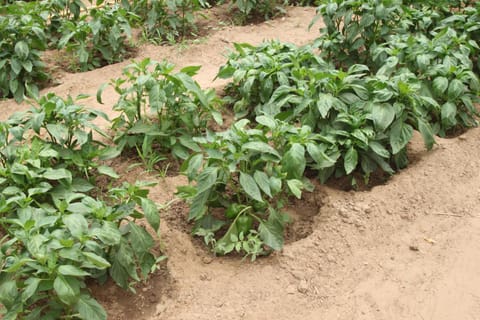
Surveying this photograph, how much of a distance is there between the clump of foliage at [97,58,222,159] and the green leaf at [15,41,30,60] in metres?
1.69

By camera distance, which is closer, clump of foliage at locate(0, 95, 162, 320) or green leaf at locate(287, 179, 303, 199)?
clump of foliage at locate(0, 95, 162, 320)

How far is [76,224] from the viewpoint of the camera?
3168mm

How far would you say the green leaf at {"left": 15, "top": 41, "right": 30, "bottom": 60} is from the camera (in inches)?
227

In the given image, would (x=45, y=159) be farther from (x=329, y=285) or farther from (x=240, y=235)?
(x=329, y=285)

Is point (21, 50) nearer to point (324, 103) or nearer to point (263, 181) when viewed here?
point (324, 103)

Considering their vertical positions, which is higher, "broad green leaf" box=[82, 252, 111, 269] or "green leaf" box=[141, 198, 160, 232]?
"broad green leaf" box=[82, 252, 111, 269]

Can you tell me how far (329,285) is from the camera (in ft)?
11.8

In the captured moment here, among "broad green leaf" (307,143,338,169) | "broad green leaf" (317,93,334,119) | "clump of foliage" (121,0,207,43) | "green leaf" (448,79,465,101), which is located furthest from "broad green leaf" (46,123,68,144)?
"green leaf" (448,79,465,101)

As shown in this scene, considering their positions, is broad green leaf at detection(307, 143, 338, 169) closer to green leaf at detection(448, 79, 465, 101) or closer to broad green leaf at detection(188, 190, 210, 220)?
broad green leaf at detection(188, 190, 210, 220)

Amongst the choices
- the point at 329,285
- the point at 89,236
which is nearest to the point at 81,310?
the point at 89,236

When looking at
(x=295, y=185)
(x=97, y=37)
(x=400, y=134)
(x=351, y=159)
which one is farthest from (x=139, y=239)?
(x=97, y=37)

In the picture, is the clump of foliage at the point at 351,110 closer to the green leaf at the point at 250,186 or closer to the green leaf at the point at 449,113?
the green leaf at the point at 449,113

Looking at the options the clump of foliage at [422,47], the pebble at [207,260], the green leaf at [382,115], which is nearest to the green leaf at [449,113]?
the clump of foliage at [422,47]

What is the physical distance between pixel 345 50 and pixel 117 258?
351cm
